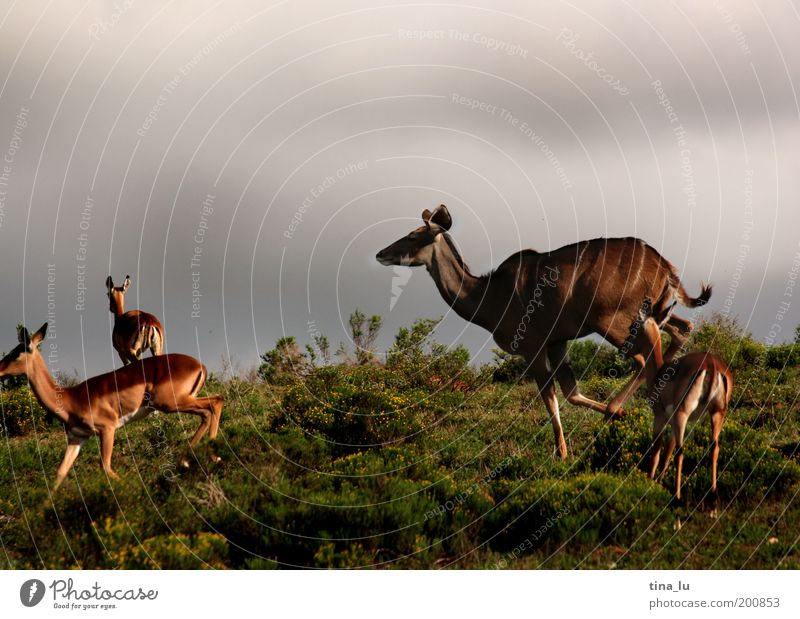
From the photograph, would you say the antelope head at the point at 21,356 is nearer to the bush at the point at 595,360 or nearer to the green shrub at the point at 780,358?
the bush at the point at 595,360

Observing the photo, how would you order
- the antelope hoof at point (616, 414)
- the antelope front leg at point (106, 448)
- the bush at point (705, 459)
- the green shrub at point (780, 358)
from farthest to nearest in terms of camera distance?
the green shrub at point (780, 358) → the antelope hoof at point (616, 414) → the bush at point (705, 459) → the antelope front leg at point (106, 448)

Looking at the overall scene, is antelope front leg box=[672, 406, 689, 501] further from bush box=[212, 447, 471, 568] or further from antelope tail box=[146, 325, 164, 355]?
antelope tail box=[146, 325, 164, 355]

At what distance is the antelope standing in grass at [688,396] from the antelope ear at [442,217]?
161 inches

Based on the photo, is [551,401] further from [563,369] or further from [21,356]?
[21,356]

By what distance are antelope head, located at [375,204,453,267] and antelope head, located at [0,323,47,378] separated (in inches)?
201

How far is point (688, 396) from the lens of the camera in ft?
34.3

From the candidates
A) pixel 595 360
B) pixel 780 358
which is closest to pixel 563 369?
pixel 780 358

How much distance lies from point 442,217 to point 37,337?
617 cm

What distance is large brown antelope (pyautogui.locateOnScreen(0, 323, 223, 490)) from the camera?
1125cm

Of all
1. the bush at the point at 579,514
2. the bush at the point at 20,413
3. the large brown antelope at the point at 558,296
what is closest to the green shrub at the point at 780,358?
the large brown antelope at the point at 558,296

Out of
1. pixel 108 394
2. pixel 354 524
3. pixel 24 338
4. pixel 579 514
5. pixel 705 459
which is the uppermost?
pixel 24 338

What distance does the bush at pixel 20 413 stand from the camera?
53.8 feet

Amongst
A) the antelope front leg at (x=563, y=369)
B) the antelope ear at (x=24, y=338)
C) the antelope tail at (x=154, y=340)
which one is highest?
the antelope ear at (x=24, y=338)

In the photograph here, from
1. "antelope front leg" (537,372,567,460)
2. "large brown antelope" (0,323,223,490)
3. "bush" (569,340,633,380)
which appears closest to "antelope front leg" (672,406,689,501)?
"antelope front leg" (537,372,567,460)
